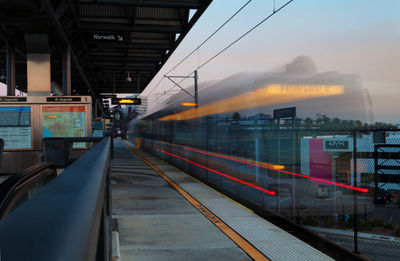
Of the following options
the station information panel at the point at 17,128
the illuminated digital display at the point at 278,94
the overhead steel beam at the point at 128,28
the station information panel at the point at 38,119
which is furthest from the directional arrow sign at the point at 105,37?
the station information panel at the point at 17,128

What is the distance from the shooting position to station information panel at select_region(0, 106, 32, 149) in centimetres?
751

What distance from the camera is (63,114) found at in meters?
7.81

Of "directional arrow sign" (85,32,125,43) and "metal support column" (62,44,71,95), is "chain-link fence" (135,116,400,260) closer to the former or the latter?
"directional arrow sign" (85,32,125,43)

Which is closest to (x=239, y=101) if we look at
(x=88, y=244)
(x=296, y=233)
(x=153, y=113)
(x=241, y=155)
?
(x=241, y=155)

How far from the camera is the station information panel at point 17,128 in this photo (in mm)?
7513

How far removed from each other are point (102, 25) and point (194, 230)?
339 inches

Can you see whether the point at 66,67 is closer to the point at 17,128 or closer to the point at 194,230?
the point at 17,128

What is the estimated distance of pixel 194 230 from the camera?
5145 mm

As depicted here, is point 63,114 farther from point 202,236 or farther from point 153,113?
point 153,113

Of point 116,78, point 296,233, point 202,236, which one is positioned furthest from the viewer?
point 116,78

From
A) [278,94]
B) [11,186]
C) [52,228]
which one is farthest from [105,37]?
[52,228]

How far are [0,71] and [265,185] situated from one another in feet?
57.4

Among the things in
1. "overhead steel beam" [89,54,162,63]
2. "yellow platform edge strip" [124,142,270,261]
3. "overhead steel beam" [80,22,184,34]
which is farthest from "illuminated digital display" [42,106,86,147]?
"overhead steel beam" [89,54,162,63]

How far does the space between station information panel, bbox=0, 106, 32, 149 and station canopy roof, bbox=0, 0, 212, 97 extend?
2079mm
